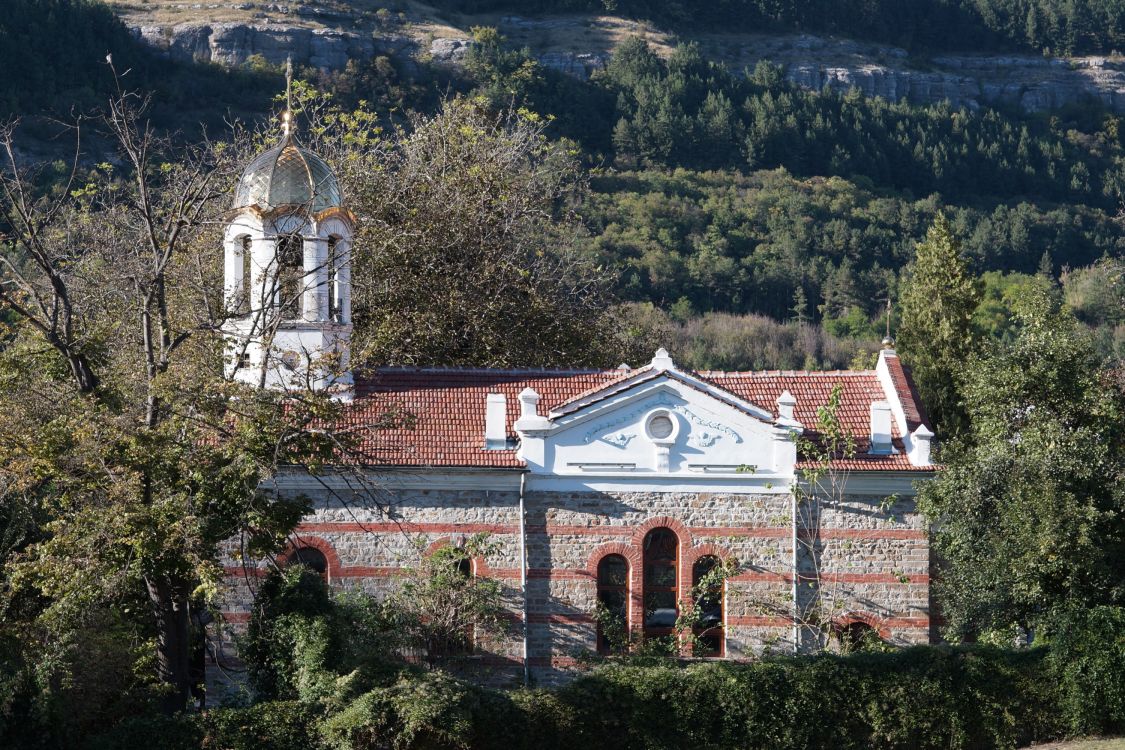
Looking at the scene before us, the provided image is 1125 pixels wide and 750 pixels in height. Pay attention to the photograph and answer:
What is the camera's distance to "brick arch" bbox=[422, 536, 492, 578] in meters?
24.0

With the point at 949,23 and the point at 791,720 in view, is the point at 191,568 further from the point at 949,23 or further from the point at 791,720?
the point at 949,23

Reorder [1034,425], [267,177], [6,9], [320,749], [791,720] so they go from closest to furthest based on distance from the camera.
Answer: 1. [320,749]
2. [791,720]
3. [1034,425]
4. [267,177]
5. [6,9]

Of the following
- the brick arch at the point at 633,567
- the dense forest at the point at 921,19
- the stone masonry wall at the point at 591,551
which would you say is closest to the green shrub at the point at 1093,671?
the stone masonry wall at the point at 591,551

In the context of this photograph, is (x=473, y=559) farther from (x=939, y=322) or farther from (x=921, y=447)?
(x=939, y=322)

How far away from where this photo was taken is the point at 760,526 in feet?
79.9

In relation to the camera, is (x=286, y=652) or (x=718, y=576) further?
(x=718, y=576)

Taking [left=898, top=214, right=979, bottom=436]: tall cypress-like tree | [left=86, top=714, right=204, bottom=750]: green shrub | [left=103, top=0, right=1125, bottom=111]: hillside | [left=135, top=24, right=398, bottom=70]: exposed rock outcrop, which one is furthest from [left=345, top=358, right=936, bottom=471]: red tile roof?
[left=135, top=24, right=398, bottom=70]: exposed rock outcrop

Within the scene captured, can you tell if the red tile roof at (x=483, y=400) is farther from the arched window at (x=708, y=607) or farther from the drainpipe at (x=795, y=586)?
the arched window at (x=708, y=607)

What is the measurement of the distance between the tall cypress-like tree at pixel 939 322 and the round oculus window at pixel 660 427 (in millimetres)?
17611

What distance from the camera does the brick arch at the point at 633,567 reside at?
2419cm

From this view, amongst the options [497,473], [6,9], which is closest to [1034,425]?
[497,473]

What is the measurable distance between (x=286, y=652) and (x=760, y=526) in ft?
26.0

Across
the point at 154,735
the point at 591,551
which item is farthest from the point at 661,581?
the point at 154,735

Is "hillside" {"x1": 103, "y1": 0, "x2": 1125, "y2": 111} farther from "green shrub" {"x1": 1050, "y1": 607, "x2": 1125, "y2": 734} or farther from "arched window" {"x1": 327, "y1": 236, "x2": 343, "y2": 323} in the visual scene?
"green shrub" {"x1": 1050, "y1": 607, "x2": 1125, "y2": 734}
